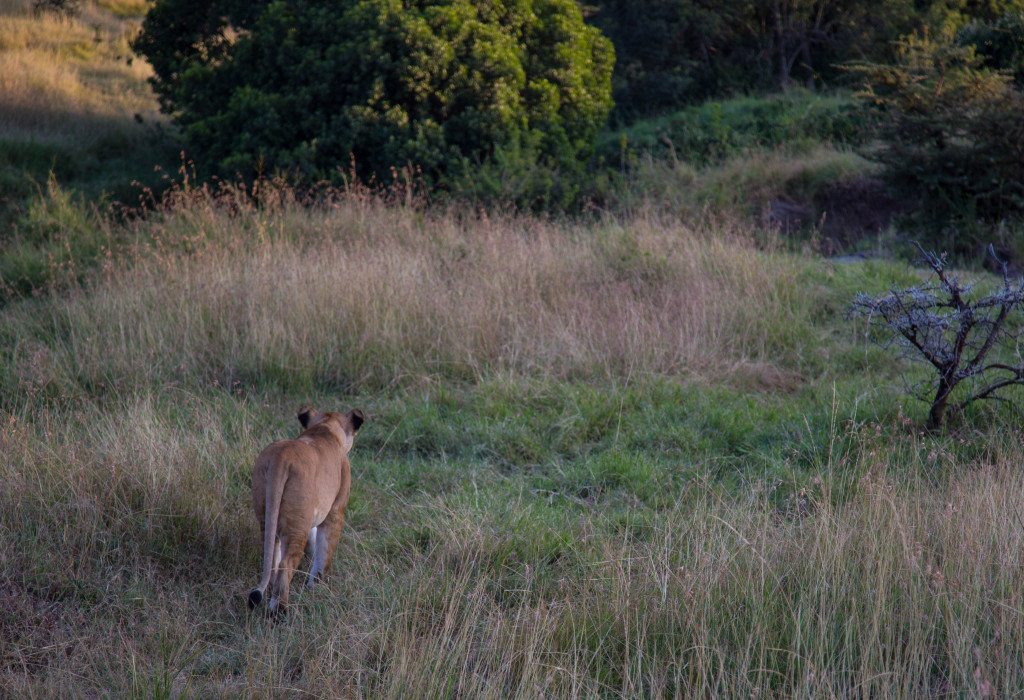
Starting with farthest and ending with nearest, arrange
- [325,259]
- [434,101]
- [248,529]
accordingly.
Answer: [434,101] → [325,259] → [248,529]

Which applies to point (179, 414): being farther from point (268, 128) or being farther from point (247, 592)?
point (268, 128)

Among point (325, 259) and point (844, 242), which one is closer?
point (325, 259)

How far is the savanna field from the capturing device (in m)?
3.89

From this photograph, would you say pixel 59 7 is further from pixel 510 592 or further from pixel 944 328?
pixel 510 592

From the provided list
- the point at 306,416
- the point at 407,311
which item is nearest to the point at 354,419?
the point at 306,416

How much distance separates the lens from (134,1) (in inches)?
1112

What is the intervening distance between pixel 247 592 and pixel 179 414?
2350 mm

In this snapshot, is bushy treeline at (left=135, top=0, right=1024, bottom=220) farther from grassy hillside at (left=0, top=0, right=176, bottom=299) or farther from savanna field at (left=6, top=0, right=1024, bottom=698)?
savanna field at (left=6, top=0, right=1024, bottom=698)

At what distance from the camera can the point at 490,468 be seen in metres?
6.23

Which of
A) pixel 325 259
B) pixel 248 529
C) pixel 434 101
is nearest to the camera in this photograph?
pixel 248 529

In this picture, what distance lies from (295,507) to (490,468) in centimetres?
189

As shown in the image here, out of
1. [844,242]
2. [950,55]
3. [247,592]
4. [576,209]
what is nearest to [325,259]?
[247,592]

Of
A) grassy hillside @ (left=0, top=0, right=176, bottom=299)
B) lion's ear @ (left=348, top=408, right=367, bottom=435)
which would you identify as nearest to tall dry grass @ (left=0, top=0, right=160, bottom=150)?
grassy hillside @ (left=0, top=0, right=176, bottom=299)

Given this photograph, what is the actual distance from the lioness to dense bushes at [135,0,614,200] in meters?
9.05
